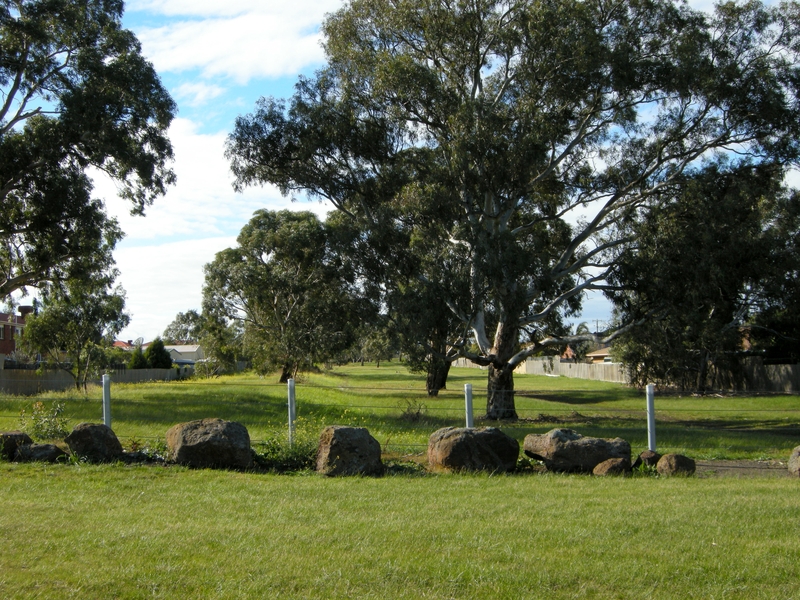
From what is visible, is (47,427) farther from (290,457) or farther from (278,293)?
(278,293)

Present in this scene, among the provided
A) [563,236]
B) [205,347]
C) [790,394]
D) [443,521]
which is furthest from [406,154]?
[205,347]

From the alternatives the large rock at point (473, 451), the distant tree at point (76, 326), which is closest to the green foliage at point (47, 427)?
the large rock at point (473, 451)

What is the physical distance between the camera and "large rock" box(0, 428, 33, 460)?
400 inches

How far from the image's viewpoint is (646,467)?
10281 mm

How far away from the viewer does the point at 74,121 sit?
23.8m

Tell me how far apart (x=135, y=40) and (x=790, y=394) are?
37.9 meters

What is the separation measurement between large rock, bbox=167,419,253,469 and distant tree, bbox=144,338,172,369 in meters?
52.3

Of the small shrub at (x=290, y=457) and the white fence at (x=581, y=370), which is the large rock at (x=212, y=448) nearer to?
the small shrub at (x=290, y=457)

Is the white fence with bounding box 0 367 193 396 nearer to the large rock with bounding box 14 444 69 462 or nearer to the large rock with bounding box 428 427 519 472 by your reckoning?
the large rock with bounding box 14 444 69 462

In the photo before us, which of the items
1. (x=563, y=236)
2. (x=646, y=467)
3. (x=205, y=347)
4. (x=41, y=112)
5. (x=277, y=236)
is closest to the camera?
(x=646, y=467)

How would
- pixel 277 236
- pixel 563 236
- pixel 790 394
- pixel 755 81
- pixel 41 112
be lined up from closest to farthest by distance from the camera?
pixel 755 81 → pixel 41 112 → pixel 563 236 → pixel 790 394 → pixel 277 236

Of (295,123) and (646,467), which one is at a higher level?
(295,123)

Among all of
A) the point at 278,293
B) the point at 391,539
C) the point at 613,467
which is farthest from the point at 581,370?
the point at 391,539

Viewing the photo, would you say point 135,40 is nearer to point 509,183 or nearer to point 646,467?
point 509,183
